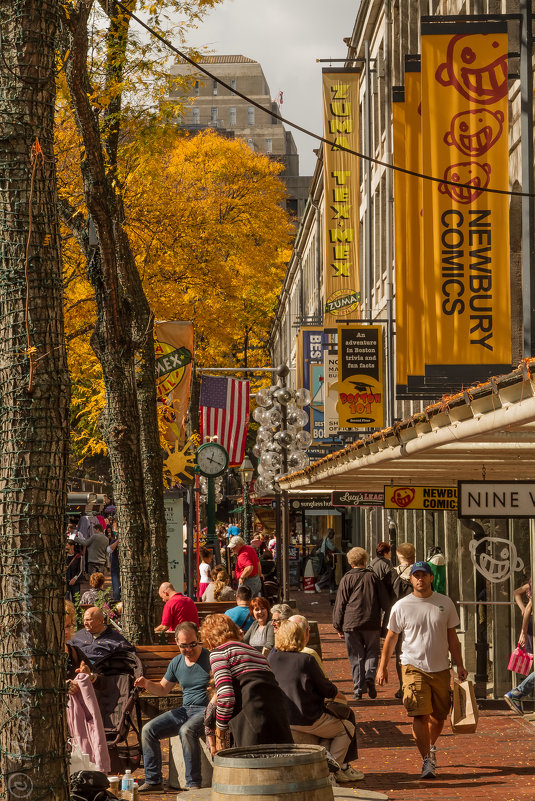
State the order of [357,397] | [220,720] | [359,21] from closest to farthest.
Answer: [220,720]
[357,397]
[359,21]

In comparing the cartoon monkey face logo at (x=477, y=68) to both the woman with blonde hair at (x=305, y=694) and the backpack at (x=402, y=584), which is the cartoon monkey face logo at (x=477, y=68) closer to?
the backpack at (x=402, y=584)

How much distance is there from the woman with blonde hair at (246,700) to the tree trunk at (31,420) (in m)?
2.45

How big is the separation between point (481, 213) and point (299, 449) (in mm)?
18074

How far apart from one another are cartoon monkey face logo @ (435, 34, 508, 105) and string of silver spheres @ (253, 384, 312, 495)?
17.7 m

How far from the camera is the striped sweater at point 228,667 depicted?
26.3ft

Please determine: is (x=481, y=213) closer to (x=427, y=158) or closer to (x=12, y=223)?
(x=427, y=158)

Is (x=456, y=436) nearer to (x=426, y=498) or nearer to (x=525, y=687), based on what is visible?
(x=525, y=687)

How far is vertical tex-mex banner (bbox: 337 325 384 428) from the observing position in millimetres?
25688

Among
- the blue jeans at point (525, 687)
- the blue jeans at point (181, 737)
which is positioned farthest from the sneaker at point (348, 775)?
the blue jeans at point (525, 687)

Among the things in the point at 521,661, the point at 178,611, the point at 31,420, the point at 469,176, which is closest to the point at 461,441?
the point at 31,420

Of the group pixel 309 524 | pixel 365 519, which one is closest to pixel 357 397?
pixel 365 519

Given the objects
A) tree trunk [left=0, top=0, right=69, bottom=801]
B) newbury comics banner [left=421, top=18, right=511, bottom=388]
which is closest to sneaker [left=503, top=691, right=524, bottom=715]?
newbury comics banner [left=421, top=18, right=511, bottom=388]

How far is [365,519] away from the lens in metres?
36.8

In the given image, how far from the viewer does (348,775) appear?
1037cm
